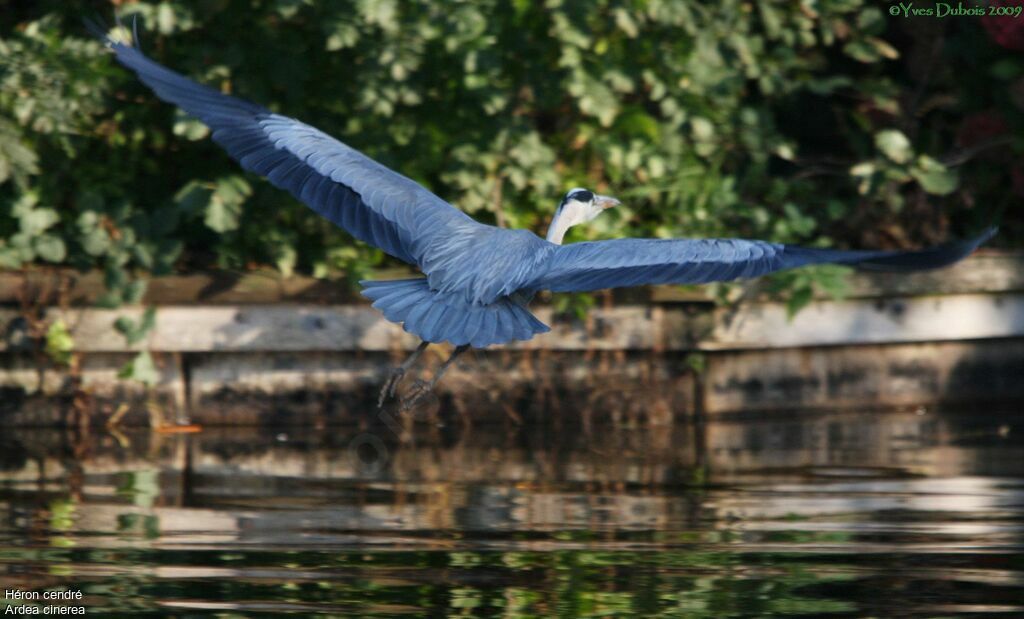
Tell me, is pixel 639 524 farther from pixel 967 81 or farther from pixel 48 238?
pixel 967 81

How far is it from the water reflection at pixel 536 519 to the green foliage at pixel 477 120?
1.01 metres

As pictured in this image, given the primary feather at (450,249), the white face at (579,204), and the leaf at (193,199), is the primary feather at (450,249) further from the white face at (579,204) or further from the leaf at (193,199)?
the leaf at (193,199)

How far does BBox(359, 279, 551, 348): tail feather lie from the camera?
18.9 ft

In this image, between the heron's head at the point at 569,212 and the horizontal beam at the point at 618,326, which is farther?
the horizontal beam at the point at 618,326

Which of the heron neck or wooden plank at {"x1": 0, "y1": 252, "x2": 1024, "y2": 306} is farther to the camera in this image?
wooden plank at {"x1": 0, "y1": 252, "x2": 1024, "y2": 306}

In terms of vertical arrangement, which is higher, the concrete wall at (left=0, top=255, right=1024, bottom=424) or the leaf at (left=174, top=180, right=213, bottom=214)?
the leaf at (left=174, top=180, right=213, bottom=214)

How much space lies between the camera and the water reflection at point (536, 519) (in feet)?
15.7

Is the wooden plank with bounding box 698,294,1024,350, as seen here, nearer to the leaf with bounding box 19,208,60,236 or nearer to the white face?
the white face

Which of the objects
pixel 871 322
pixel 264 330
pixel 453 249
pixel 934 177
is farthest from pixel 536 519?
pixel 934 177

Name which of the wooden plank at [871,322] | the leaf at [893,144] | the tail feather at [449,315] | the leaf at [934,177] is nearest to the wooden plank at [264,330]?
the wooden plank at [871,322]

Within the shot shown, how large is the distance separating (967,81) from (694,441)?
2.75 metres

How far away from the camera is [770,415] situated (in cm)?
864

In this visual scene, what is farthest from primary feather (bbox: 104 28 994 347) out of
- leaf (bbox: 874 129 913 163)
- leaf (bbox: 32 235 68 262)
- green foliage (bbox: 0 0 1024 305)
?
A: leaf (bbox: 874 129 913 163)

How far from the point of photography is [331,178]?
6.53 metres
